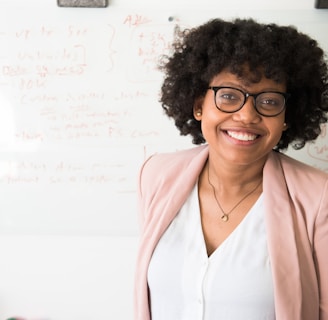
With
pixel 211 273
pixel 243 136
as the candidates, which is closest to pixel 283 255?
pixel 211 273

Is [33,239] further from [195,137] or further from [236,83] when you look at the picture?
[236,83]

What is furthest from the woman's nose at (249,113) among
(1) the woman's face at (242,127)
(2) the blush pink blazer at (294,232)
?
(2) the blush pink blazer at (294,232)

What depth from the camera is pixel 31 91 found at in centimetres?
142

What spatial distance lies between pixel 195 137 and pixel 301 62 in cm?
38

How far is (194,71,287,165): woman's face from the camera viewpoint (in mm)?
873

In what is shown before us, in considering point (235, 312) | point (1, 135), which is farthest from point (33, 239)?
point (235, 312)

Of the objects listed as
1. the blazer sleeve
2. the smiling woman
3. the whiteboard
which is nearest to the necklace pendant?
the smiling woman

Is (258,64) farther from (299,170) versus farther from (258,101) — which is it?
(299,170)

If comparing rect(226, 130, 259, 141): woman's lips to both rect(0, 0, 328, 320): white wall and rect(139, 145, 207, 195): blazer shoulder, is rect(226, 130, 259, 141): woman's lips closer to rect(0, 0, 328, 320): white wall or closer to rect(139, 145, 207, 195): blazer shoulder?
rect(139, 145, 207, 195): blazer shoulder

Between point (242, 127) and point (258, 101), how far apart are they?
0.07m

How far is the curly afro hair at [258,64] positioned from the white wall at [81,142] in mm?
356

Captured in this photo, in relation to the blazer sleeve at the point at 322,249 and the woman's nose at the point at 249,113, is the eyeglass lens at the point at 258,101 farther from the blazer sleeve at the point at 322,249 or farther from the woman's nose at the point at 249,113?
the blazer sleeve at the point at 322,249

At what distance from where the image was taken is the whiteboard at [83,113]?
1.37m

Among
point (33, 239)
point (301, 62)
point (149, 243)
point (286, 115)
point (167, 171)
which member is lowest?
point (33, 239)
